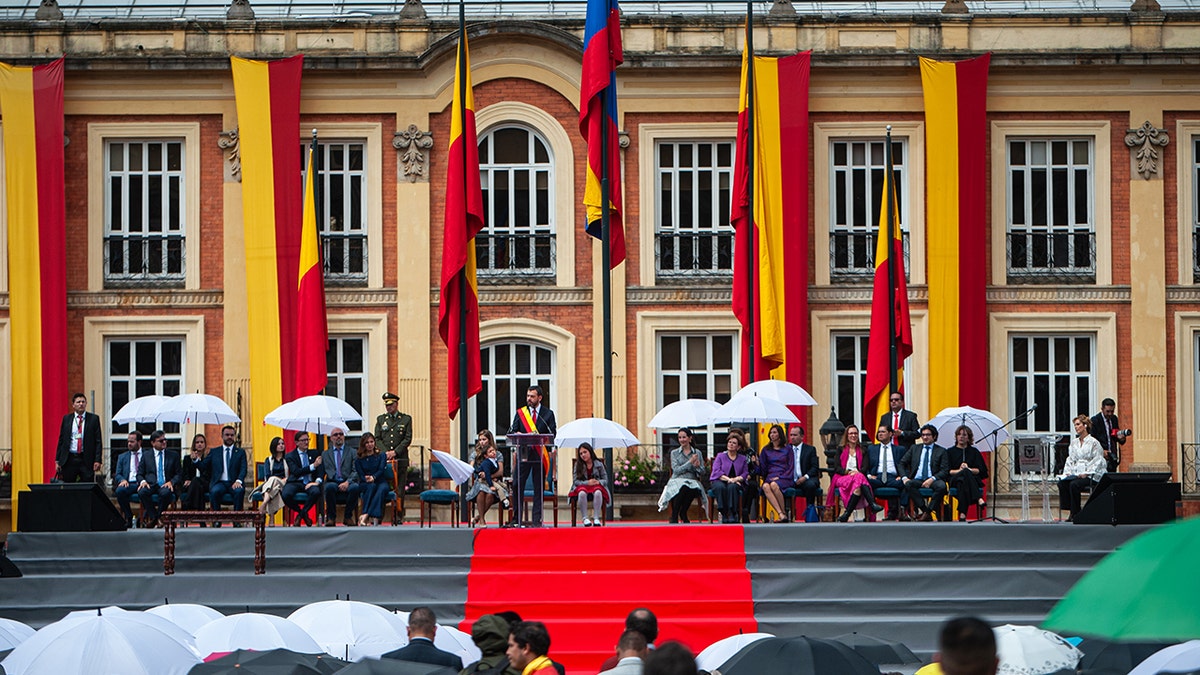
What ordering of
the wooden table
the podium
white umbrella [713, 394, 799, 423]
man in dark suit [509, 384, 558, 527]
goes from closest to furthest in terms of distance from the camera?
the wooden table
the podium
man in dark suit [509, 384, 558, 527]
white umbrella [713, 394, 799, 423]

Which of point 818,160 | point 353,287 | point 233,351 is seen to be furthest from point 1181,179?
point 233,351

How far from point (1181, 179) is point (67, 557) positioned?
1792 centimetres

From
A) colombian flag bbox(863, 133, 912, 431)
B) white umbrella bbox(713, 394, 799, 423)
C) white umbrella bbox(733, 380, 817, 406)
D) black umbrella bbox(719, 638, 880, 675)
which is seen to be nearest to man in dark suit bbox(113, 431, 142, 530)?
white umbrella bbox(713, 394, 799, 423)

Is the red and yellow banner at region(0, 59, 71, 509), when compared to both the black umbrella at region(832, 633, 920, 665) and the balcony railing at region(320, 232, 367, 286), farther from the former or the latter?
the black umbrella at region(832, 633, 920, 665)

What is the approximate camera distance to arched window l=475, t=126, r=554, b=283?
27.4 meters

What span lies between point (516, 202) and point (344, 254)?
2877 mm

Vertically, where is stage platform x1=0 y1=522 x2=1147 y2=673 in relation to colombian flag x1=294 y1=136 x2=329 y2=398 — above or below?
below

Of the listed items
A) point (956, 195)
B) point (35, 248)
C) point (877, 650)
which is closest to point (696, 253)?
point (956, 195)

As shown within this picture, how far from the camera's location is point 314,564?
60.8ft

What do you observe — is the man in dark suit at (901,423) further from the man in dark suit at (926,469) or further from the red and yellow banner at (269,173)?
the red and yellow banner at (269,173)

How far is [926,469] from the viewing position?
67.1 feet

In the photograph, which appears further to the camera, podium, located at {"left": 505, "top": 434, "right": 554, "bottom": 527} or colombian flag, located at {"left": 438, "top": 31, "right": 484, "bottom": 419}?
colombian flag, located at {"left": 438, "top": 31, "right": 484, "bottom": 419}

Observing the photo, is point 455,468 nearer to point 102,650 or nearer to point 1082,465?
point 1082,465

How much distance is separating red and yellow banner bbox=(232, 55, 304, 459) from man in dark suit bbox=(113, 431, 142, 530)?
17.7ft
